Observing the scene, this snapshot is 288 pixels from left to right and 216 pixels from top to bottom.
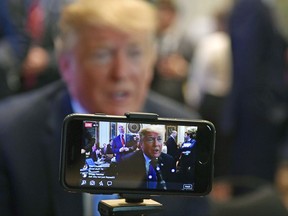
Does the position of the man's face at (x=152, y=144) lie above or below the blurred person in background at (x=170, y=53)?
below

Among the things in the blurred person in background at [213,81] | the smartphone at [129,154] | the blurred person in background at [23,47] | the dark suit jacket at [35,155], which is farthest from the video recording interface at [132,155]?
the blurred person in background at [213,81]

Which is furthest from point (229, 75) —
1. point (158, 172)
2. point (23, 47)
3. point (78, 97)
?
point (158, 172)

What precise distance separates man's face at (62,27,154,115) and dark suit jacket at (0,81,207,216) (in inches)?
1.4

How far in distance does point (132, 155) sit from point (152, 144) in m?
0.03

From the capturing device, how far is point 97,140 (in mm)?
1167

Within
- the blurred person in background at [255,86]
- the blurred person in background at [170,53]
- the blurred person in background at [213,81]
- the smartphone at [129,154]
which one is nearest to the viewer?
the smartphone at [129,154]

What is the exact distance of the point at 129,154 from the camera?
3.84ft

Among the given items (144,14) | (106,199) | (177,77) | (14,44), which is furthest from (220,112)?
(106,199)

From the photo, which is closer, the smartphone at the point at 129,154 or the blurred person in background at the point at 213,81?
the smartphone at the point at 129,154

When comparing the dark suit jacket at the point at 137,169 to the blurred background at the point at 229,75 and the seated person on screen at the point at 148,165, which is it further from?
the blurred background at the point at 229,75

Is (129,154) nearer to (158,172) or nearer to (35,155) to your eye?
(158,172)

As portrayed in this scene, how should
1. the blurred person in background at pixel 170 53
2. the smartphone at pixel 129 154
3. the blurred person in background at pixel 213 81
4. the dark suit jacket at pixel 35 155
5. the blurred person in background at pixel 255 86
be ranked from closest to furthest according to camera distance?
the smartphone at pixel 129 154 → the dark suit jacket at pixel 35 155 → the blurred person in background at pixel 255 86 → the blurred person in background at pixel 213 81 → the blurred person in background at pixel 170 53

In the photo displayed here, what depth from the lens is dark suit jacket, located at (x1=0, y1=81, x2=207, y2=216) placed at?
1495 mm

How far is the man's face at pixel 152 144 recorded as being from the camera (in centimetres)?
117
